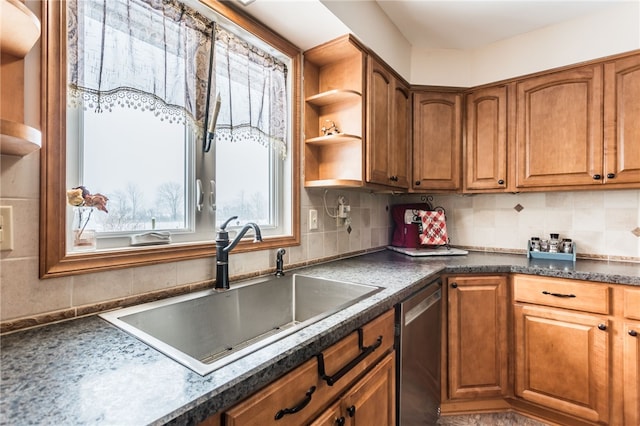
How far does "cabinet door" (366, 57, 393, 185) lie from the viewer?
1.81 m

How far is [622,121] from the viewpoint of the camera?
6.07 ft

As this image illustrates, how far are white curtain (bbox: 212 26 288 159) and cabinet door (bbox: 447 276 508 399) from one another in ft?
4.49

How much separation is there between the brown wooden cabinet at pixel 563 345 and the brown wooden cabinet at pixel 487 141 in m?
0.75

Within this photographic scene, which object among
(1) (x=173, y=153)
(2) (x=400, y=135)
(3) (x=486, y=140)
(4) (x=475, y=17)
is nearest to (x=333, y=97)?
(2) (x=400, y=135)

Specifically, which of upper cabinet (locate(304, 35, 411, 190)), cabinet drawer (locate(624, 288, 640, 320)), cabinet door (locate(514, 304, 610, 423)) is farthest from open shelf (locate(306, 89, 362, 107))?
cabinet drawer (locate(624, 288, 640, 320))

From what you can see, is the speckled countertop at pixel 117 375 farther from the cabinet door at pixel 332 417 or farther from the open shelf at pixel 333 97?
the open shelf at pixel 333 97

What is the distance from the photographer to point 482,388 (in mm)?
1888

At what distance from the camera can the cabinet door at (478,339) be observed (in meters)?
1.86

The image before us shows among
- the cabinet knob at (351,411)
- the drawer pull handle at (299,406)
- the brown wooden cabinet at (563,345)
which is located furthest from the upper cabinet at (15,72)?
the brown wooden cabinet at (563,345)

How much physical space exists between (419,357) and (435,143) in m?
1.52

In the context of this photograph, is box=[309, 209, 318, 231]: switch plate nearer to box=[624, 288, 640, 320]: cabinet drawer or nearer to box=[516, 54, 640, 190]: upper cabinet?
box=[516, 54, 640, 190]: upper cabinet

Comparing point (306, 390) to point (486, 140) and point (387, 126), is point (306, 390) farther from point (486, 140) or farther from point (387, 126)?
point (486, 140)

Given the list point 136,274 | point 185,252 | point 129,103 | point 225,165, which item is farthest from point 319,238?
point 129,103

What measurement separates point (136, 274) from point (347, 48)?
1.50 metres
